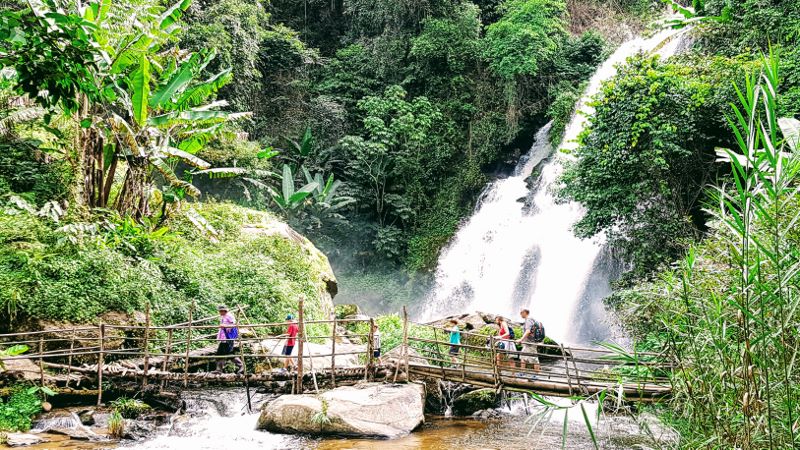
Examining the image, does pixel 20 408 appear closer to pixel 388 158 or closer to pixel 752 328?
pixel 752 328

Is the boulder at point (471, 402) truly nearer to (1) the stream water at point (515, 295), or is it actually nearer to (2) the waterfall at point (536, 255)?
(1) the stream water at point (515, 295)

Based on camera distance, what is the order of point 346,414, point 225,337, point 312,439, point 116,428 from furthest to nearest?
point 225,337 < point 346,414 < point 312,439 < point 116,428

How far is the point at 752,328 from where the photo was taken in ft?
9.03

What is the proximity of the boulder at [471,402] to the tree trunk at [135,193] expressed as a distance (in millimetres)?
7533

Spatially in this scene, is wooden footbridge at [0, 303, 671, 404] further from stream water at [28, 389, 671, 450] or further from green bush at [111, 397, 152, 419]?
stream water at [28, 389, 671, 450]

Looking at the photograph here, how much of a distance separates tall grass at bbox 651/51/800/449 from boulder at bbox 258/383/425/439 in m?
5.24

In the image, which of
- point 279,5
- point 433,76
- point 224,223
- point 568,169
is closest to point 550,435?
point 568,169

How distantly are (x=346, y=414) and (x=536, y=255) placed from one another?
11.1 metres

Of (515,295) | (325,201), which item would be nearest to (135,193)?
(325,201)

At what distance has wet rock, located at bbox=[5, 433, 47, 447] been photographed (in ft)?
21.3

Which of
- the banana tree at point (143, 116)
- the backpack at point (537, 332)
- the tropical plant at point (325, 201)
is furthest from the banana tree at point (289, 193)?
the backpack at point (537, 332)

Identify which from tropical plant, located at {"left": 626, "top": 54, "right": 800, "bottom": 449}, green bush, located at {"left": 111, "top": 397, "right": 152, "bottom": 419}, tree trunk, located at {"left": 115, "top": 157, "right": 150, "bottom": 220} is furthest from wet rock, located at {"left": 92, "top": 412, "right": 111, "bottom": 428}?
tropical plant, located at {"left": 626, "top": 54, "right": 800, "bottom": 449}

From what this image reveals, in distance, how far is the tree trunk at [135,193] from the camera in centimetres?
1173

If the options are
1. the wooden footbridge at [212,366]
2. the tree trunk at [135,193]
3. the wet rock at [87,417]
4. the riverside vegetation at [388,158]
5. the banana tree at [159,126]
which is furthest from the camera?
the tree trunk at [135,193]
